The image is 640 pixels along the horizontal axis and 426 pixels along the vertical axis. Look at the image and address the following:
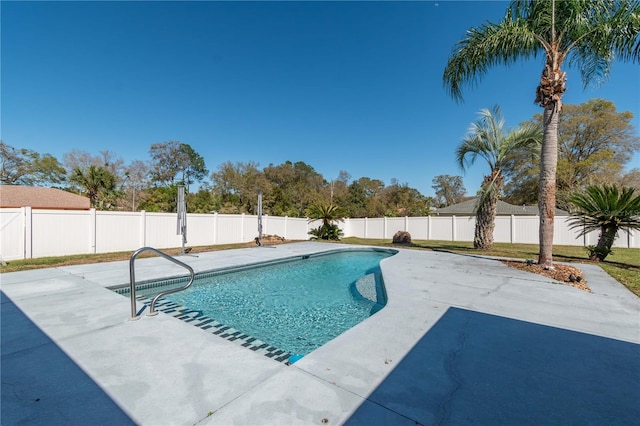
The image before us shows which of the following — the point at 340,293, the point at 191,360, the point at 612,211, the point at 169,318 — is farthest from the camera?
the point at 612,211

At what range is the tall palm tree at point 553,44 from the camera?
6.14m

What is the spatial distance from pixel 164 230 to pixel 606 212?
1592 centimetres

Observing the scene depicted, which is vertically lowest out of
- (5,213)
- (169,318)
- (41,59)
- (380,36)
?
(169,318)

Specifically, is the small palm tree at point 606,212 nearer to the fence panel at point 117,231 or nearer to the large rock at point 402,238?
the large rock at point 402,238

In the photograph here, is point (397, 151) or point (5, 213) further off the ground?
point (397, 151)

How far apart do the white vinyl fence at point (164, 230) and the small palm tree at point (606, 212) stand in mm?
2309

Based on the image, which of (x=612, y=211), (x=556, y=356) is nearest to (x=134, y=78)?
(x=556, y=356)

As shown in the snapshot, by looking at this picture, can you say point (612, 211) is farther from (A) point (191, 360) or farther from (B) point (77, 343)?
(B) point (77, 343)

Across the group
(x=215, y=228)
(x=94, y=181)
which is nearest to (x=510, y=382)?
(x=215, y=228)

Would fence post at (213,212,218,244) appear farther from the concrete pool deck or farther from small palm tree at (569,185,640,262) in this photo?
small palm tree at (569,185,640,262)

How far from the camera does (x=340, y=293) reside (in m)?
5.99

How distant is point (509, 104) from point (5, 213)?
18.4 metres

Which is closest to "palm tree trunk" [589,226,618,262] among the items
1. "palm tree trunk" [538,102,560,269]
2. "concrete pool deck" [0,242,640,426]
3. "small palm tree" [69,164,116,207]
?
"palm tree trunk" [538,102,560,269]

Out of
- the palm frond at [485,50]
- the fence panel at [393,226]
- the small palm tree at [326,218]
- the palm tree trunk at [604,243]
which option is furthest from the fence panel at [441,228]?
the palm frond at [485,50]
